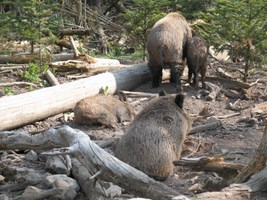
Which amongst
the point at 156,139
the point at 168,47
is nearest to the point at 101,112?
the point at 156,139

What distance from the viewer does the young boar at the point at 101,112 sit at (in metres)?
7.96

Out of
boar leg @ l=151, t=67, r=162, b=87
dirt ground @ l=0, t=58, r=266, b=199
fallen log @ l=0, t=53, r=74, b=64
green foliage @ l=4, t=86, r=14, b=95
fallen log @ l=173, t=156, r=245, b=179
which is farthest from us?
fallen log @ l=0, t=53, r=74, b=64

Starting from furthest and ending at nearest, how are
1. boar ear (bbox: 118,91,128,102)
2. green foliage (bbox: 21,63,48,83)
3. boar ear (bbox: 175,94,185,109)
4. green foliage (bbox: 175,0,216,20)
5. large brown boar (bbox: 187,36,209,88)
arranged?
green foliage (bbox: 175,0,216,20) → large brown boar (bbox: 187,36,209,88) → green foliage (bbox: 21,63,48,83) → boar ear (bbox: 118,91,128,102) → boar ear (bbox: 175,94,185,109)

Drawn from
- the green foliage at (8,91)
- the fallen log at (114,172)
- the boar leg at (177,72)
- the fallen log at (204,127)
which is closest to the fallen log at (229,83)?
the boar leg at (177,72)

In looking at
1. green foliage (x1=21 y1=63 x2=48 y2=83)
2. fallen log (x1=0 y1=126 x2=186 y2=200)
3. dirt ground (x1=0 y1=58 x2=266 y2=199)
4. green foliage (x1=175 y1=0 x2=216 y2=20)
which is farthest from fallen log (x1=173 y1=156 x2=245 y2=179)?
green foliage (x1=175 y1=0 x2=216 y2=20)

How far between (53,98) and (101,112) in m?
1.00

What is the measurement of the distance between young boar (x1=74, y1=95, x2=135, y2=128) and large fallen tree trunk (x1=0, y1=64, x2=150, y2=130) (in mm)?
564

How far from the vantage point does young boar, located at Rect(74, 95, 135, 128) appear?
7.96 metres

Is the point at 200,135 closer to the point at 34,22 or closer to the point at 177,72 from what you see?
the point at 177,72

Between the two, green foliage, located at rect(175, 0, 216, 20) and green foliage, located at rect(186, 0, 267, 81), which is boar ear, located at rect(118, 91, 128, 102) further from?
green foliage, located at rect(175, 0, 216, 20)

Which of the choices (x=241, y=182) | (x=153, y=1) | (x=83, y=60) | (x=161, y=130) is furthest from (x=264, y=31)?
(x=241, y=182)

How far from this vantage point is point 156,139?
5.61m

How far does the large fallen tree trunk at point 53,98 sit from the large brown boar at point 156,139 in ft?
8.21

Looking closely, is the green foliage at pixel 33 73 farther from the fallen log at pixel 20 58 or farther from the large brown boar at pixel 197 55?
the large brown boar at pixel 197 55
